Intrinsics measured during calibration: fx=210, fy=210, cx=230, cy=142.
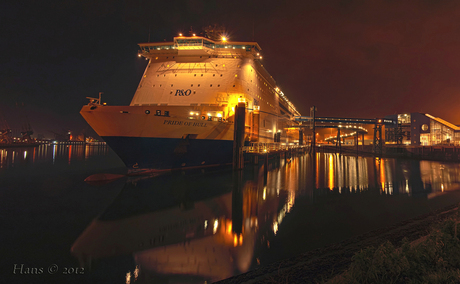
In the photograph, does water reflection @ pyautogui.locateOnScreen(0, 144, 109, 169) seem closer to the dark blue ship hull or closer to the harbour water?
the dark blue ship hull

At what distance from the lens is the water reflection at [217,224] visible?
14.3 feet

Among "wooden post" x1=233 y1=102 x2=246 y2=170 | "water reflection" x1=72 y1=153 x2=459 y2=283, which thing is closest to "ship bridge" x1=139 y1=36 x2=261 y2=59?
"wooden post" x1=233 y1=102 x2=246 y2=170

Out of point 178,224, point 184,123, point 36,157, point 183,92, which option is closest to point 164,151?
point 184,123

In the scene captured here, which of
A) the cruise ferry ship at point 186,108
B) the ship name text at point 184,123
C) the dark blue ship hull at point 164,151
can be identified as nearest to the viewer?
the cruise ferry ship at point 186,108

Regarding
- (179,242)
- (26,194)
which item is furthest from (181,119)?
(179,242)

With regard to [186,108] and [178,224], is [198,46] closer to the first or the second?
[186,108]

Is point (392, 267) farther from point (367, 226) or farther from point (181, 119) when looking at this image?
point (181, 119)

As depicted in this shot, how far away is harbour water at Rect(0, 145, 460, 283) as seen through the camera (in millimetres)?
4191

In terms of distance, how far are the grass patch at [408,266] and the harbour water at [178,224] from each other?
6.53 feet

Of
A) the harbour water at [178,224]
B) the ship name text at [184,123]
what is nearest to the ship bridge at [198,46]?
the ship name text at [184,123]

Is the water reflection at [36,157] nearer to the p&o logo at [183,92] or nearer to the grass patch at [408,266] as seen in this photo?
the p&o logo at [183,92]

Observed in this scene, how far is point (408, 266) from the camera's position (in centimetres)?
259

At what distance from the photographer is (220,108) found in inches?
708

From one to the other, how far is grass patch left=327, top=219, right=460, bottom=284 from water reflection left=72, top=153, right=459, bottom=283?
6.62 feet
